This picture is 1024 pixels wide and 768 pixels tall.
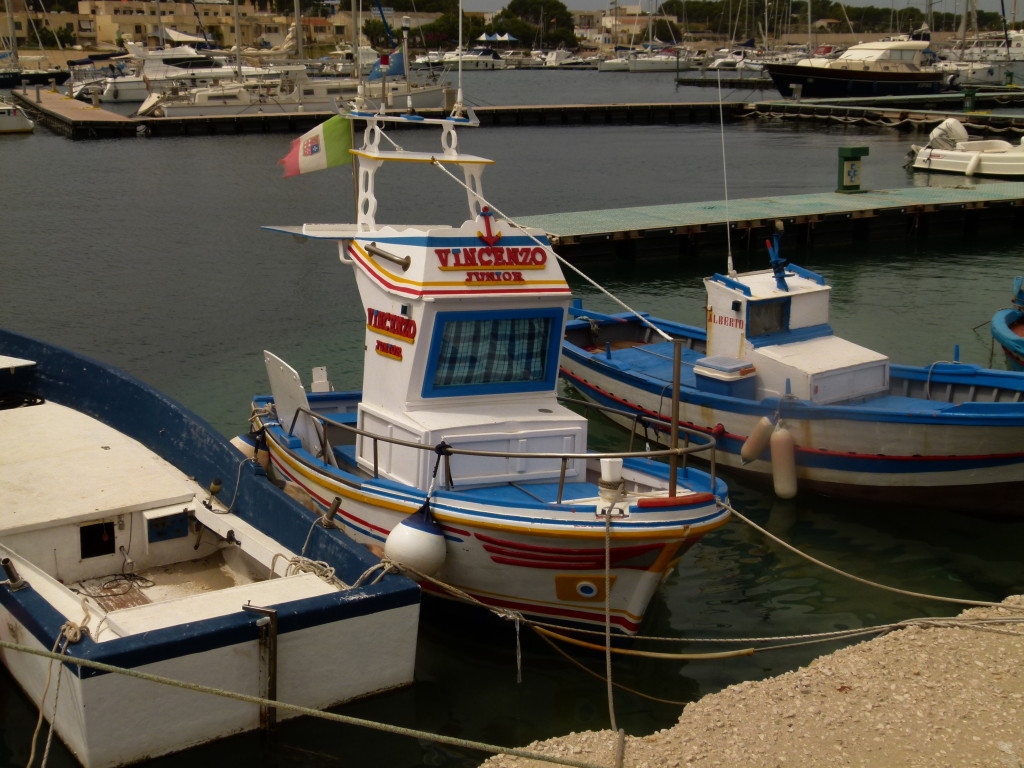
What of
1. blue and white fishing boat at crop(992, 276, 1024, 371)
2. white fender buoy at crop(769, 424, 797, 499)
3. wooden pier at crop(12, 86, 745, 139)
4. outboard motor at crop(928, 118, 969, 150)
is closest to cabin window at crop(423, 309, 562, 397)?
white fender buoy at crop(769, 424, 797, 499)

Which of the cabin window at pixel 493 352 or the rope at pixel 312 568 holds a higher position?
the cabin window at pixel 493 352

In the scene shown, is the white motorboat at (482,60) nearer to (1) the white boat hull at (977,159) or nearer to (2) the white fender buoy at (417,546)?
(1) the white boat hull at (977,159)

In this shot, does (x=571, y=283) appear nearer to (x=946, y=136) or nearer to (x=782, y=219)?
(x=782, y=219)

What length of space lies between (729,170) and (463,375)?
44.7 meters

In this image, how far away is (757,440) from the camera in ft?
47.6

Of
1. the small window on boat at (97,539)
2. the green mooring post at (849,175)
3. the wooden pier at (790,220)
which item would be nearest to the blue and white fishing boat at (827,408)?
the small window on boat at (97,539)

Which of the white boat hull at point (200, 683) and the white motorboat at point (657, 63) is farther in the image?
the white motorboat at point (657, 63)

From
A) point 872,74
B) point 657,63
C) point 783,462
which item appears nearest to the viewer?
point 783,462

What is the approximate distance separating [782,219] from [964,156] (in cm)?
1767

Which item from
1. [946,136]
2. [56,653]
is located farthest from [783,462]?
[946,136]

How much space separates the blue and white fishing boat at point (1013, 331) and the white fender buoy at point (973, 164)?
89.4 ft

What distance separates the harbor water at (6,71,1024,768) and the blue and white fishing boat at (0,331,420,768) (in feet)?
1.17

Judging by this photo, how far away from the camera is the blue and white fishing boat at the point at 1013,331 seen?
17.8m

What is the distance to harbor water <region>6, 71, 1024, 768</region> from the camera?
396 inches
